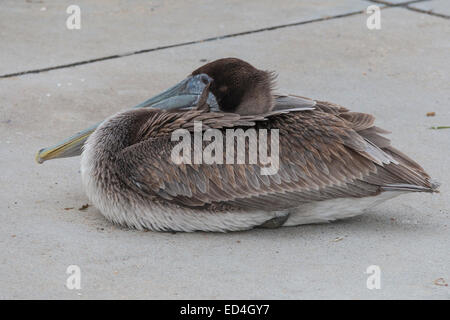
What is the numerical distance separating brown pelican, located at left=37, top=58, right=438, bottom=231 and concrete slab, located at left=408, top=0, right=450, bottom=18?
4459 mm

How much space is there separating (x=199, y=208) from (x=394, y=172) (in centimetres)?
103

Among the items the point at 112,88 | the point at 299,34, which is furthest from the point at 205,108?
the point at 299,34

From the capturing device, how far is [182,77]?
6.89 metres

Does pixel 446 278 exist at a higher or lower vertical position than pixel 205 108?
lower

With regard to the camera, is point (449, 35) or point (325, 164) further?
point (449, 35)

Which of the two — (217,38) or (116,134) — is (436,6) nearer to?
(217,38)

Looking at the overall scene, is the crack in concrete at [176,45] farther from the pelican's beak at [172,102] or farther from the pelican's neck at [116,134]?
the pelican's neck at [116,134]

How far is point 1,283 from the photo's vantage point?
12.7 feet

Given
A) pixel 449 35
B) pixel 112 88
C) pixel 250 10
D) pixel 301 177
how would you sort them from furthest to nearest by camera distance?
pixel 250 10, pixel 449 35, pixel 112 88, pixel 301 177

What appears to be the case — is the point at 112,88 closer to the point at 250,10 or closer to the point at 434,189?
the point at 250,10

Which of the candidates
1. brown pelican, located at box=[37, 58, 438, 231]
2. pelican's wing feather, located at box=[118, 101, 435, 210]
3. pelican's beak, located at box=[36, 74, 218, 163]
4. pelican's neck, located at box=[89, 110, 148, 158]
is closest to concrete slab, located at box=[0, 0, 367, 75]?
pelican's beak, located at box=[36, 74, 218, 163]

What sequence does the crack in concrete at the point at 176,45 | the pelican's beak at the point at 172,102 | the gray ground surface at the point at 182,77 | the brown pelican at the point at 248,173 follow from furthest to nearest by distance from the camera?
1. the crack in concrete at the point at 176,45
2. the pelican's beak at the point at 172,102
3. the brown pelican at the point at 248,173
4. the gray ground surface at the point at 182,77

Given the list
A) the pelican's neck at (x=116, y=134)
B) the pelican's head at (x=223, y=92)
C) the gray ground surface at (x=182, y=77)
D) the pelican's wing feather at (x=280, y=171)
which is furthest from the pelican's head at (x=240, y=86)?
the gray ground surface at (x=182, y=77)

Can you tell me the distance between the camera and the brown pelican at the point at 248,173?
4.38 metres
